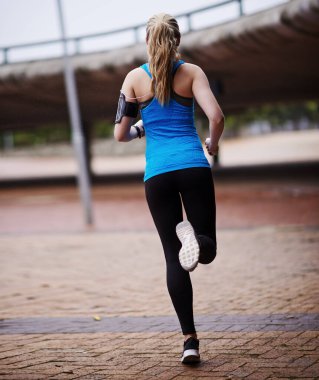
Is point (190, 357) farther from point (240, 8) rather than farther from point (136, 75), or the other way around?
point (240, 8)

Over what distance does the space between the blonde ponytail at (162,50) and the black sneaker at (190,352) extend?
1320 mm

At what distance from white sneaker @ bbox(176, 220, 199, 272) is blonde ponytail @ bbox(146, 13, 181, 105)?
0.69 meters

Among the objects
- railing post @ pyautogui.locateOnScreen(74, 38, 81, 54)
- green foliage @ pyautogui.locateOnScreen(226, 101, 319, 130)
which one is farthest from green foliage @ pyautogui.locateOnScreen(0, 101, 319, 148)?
railing post @ pyautogui.locateOnScreen(74, 38, 81, 54)

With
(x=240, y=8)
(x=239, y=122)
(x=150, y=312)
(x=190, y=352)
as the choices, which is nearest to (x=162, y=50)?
(x=190, y=352)

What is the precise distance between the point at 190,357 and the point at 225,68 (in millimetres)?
17726

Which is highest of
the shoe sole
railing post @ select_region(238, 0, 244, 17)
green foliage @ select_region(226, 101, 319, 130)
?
railing post @ select_region(238, 0, 244, 17)

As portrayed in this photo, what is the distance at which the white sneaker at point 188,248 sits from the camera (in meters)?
3.33

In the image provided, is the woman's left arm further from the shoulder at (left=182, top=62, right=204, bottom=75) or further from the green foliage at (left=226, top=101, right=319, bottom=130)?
the green foliage at (left=226, top=101, right=319, bottom=130)

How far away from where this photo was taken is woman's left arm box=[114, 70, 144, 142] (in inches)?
142

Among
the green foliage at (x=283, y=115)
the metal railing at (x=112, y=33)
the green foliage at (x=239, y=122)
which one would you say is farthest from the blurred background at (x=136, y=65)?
the green foliage at (x=283, y=115)

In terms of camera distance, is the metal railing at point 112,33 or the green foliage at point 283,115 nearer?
the metal railing at point 112,33

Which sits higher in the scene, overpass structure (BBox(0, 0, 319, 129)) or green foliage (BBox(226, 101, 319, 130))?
overpass structure (BBox(0, 0, 319, 129))

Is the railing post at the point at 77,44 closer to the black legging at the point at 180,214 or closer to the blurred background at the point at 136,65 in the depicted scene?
the blurred background at the point at 136,65

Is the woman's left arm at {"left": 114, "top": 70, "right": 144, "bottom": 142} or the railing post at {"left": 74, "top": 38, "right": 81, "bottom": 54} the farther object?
the railing post at {"left": 74, "top": 38, "right": 81, "bottom": 54}
